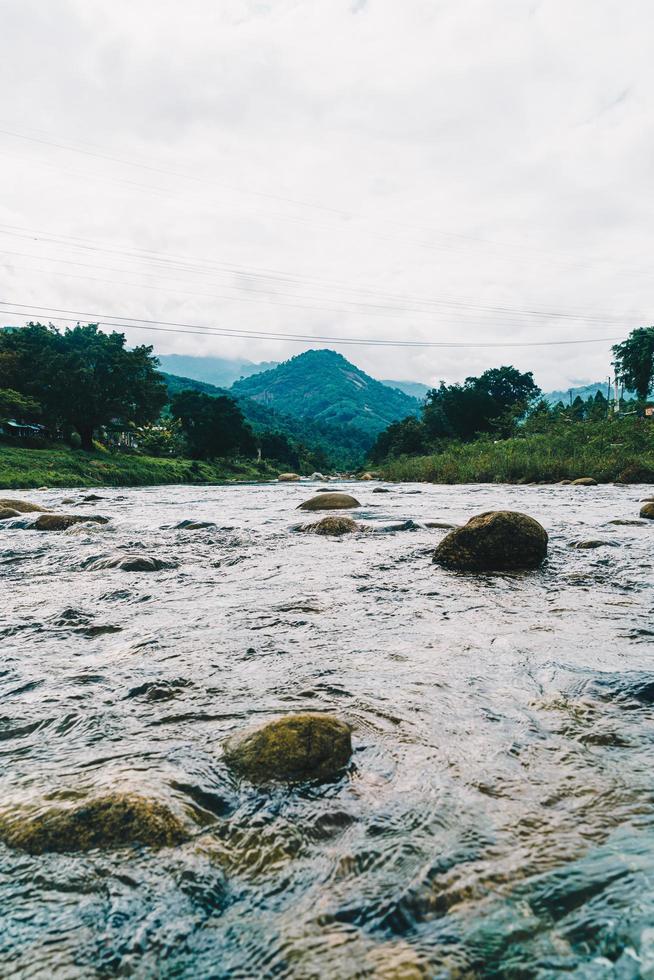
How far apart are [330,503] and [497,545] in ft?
33.2

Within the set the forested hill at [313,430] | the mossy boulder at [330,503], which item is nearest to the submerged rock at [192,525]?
the mossy boulder at [330,503]

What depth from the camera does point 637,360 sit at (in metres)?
55.4

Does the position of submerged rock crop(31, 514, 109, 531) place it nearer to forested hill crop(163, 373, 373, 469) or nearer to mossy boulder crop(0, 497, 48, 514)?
mossy boulder crop(0, 497, 48, 514)

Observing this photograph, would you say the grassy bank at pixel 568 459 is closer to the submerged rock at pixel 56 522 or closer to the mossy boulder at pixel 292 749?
the submerged rock at pixel 56 522

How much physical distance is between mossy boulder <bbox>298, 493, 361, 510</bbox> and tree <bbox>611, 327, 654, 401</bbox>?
49784mm

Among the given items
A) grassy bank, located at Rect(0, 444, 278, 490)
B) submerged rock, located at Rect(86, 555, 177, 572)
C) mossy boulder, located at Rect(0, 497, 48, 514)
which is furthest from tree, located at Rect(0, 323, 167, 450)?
submerged rock, located at Rect(86, 555, 177, 572)

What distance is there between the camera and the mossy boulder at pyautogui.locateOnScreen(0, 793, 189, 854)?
7.18 feet

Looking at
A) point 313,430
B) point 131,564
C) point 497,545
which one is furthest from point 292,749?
point 313,430

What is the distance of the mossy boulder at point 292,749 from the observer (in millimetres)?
2648

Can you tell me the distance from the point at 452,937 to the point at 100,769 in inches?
69.0

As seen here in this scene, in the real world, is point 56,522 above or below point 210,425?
below

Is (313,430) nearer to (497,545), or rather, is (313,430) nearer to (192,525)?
(192,525)

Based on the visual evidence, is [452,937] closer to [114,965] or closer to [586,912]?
[586,912]

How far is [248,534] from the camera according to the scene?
11.3 metres
